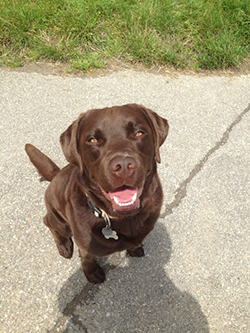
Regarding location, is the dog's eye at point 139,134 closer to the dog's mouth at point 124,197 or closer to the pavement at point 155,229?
the dog's mouth at point 124,197

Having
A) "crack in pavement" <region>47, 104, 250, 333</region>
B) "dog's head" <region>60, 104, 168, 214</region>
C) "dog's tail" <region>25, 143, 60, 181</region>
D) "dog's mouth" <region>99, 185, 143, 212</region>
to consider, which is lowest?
"crack in pavement" <region>47, 104, 250, 333</region>

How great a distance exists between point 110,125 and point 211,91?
2770 mm

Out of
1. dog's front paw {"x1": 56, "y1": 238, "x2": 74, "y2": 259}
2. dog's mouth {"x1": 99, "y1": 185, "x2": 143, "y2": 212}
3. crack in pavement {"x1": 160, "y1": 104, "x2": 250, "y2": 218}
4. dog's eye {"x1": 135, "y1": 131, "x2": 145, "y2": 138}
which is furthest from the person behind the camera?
crack in pavement {"x1": 160, "y1": 104, "x2": 250, "y2": 218}

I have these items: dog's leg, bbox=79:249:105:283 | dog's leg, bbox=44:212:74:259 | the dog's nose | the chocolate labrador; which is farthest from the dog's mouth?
dog's leg, bbox=44:212:74:259

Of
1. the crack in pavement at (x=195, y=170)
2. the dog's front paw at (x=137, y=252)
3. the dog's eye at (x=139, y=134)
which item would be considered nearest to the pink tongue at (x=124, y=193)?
the dog's eye at (x=139, y=134)

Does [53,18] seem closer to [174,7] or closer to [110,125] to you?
[174,7]

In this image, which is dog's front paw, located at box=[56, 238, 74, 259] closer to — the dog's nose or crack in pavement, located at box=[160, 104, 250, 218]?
crack in pavement, located at box=[160, 104, 250, 218]

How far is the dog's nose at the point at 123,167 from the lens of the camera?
168cm

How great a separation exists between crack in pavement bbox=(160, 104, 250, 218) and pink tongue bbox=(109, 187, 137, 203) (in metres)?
1.05

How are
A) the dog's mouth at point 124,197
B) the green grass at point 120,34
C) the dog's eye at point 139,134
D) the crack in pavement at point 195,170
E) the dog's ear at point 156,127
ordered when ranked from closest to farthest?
the dog's mouth at point 124,197 → the dog's eye at point 139,134 → the dog's ear at point 156,127 → the crack in pavement at point 195,170 → the green grass at point 120,34

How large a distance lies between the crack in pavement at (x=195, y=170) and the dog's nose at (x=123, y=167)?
1.25 m

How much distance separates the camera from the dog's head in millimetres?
1731

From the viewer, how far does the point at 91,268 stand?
89.8 inches

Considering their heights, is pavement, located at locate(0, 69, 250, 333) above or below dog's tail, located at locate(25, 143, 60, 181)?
below
